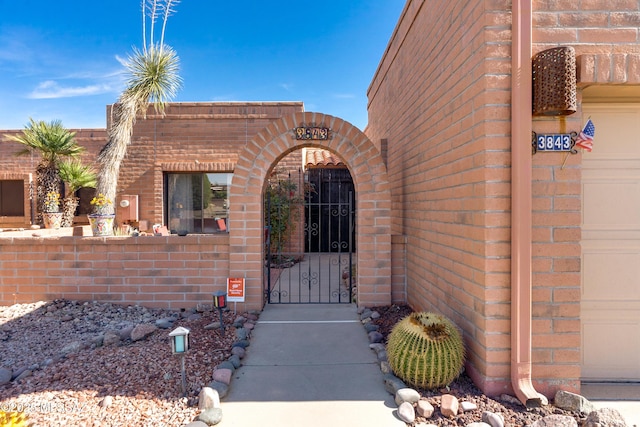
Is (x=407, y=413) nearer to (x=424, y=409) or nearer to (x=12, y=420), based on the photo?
(x=424, y=409)

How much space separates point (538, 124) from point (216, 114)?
26.9 feet

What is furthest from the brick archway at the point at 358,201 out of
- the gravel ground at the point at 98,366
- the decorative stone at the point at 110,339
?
the decorative stone at the point at 110,339

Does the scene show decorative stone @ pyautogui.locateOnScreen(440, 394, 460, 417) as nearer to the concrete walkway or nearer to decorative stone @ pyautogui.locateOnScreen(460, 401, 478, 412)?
decorative stone @ pyautogui.locateOnScreen(460, 401, 478, 412)

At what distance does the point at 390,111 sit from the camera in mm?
6746

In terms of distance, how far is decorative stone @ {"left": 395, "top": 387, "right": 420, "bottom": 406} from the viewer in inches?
111

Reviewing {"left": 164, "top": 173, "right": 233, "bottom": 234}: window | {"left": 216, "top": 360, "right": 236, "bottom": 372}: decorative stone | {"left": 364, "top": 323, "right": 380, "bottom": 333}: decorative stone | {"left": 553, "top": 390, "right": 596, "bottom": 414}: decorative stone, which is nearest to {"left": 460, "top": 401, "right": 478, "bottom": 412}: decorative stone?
{"left": 553, "top": 390, "right": 596, "bottom": 414}: decorative stone

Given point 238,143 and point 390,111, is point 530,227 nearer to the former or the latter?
point 390,111

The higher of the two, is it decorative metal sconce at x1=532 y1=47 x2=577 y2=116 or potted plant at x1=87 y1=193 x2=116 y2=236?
decorative metal sconce at x1=532 y1=47 x2=577 y2=116

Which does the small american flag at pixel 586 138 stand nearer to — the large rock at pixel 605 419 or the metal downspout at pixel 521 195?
the metal downspout at pixel 521 195

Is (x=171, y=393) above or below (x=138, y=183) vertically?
below

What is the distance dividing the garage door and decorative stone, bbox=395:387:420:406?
1.72m

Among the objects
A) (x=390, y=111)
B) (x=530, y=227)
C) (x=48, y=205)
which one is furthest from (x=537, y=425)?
(x=48, y=205)

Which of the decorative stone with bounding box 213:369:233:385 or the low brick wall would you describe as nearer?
the decorative stone with bounding box 213:369:233:385

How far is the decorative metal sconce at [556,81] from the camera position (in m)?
2.62
